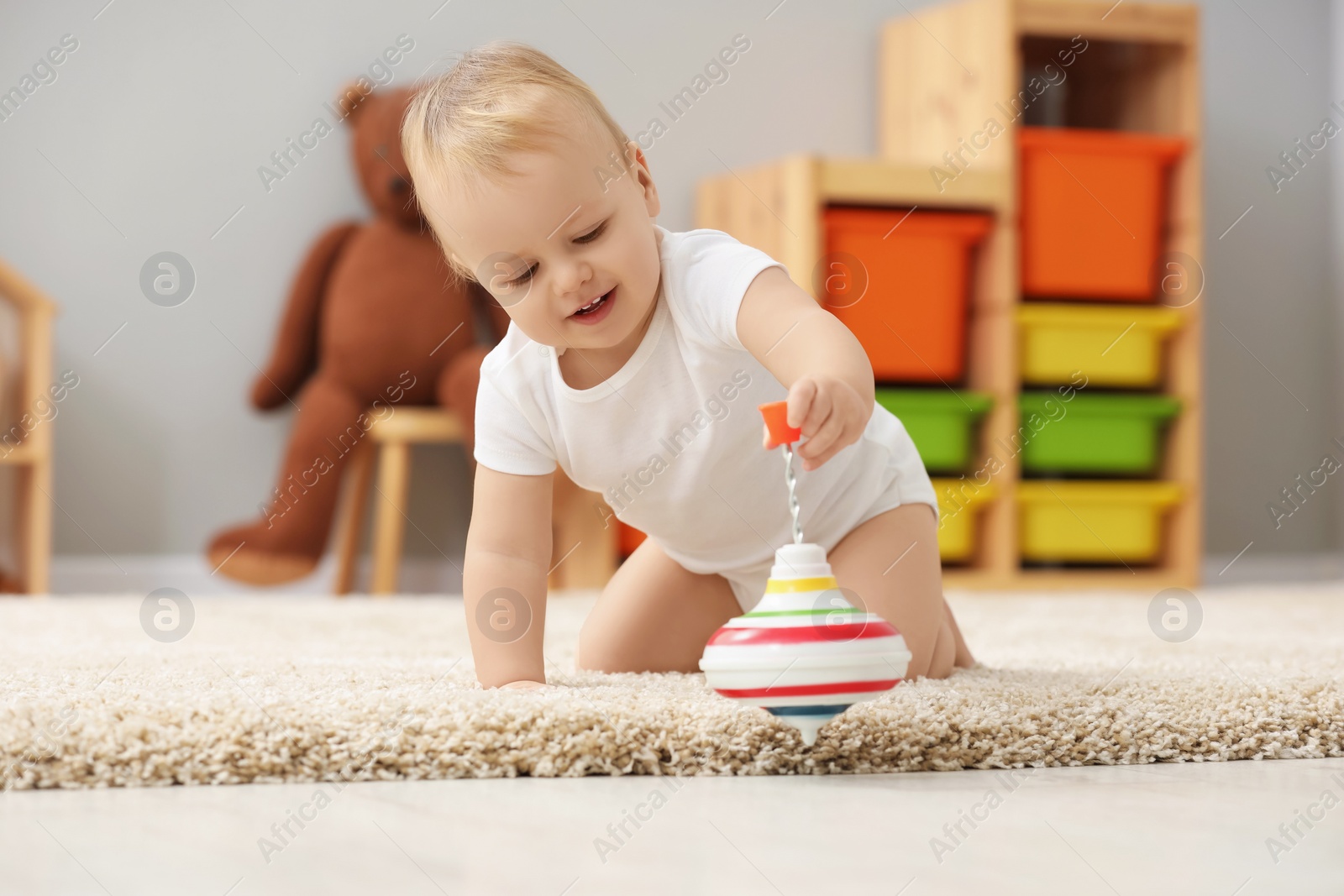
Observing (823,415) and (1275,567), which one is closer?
(823,415)

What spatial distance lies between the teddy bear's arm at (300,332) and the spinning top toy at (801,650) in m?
1.75

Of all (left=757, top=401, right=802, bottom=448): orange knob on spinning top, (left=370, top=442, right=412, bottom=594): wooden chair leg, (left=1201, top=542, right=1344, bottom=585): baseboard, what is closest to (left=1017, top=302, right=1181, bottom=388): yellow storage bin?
(left=1201, top=542, right=1344, bottom=585): baseboard

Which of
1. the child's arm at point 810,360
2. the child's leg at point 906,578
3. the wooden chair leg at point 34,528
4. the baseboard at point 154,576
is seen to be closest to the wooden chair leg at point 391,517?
the baseboard at point 154,576

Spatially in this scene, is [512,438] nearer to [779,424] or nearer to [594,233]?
[594,233]

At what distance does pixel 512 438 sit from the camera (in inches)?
33.7

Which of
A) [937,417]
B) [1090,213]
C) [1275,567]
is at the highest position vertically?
[1090,213]

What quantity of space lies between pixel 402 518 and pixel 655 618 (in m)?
1.36

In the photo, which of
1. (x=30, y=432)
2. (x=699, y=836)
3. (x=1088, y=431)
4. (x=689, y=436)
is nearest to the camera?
(x=699, y=836)

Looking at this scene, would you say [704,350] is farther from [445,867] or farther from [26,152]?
[26,152]

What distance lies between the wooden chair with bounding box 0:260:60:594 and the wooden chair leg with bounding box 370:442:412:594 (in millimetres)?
498

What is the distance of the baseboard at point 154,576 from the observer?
218 centimetres

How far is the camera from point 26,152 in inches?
86.2

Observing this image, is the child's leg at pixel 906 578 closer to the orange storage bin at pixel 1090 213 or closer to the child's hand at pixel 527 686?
the child's hand at pixel 527 686

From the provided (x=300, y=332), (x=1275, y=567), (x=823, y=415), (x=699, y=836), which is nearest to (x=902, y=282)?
(x=300, y=332)
